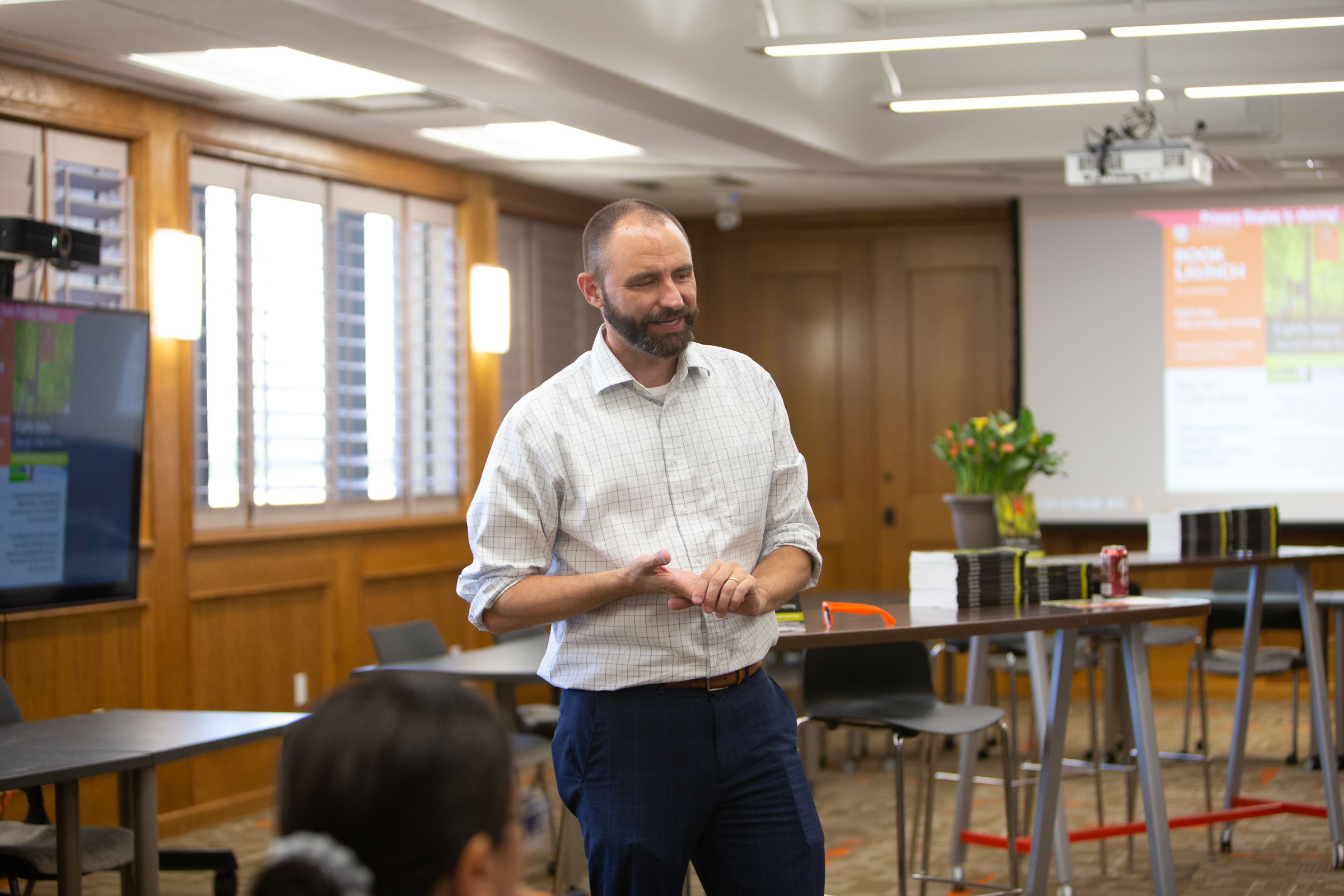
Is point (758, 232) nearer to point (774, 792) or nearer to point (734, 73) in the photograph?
point (734, 73)

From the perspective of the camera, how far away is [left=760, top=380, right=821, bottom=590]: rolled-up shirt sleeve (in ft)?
7.41

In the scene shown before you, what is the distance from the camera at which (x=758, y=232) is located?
341 inches

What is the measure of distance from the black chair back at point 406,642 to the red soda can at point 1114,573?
2221mm

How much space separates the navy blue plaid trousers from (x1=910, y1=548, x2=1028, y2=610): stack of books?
158 cm

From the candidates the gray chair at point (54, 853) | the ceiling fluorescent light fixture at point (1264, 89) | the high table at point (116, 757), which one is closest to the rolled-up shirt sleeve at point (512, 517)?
the high table at point (116, 757)

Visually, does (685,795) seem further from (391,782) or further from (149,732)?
(149,732)

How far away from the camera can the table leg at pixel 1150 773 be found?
3523 mm

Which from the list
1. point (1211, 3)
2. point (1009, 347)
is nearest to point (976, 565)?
point (1211, 3)

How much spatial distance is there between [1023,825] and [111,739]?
3234 millimetres

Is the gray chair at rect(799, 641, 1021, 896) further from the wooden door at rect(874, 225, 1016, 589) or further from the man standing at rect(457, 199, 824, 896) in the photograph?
the wooden door at rect(874, 225, 1016, 589)

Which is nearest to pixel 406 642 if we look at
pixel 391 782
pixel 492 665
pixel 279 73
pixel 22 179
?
pixel 492 665

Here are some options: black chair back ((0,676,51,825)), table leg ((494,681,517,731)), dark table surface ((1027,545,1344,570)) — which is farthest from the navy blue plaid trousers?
table leg ((494,681,517,731))

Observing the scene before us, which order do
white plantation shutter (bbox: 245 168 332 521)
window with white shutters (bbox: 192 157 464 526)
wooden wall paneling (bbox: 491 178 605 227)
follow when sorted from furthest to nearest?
wooden wall paneling (bbox: 491 178 605 227)
white plantation shutter (bbox: 245 168 332 521)
window with white shutters (bbox: 192 157 464 526)

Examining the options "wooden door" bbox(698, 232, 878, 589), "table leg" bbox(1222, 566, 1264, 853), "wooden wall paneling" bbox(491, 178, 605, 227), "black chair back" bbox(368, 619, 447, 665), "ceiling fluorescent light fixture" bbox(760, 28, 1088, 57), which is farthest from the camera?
"wooden door" bbox(698, 232, 878, 589)
